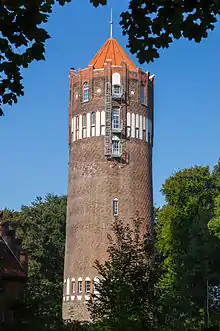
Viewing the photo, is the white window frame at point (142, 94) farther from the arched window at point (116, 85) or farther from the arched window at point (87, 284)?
the arched window at point (87, 284)

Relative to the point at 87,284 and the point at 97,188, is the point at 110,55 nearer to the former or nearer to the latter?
the point at 97,188

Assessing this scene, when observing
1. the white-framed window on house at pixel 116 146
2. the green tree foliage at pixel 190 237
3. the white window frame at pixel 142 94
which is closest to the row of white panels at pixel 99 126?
the white-framed window on house at pixel 116 146

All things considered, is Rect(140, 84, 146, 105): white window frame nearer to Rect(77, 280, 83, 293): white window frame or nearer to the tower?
the tower

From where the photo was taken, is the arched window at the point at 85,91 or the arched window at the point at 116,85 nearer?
the arched window at the point at 116,85

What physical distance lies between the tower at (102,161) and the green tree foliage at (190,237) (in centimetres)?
430

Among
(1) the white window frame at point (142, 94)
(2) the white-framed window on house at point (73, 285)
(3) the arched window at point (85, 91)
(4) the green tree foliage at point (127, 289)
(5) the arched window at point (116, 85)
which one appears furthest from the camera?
(1) the white window frame at point (142, 94)

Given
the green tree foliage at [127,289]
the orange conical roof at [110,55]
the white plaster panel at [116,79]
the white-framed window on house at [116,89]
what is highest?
the orange conical roof at [110,55]

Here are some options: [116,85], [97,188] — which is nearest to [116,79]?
[116,85]

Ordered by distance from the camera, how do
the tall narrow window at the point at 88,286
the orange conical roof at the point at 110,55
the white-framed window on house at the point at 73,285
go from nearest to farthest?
1. the tall narrow window at the point at 88,286
2. the white-framed window on house at the point at 73,285
3. the orange conical roof at the point at 110,55

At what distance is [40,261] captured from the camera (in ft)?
196

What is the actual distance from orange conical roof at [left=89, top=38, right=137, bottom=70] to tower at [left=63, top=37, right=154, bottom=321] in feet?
0.57

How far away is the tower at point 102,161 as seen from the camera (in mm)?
46594

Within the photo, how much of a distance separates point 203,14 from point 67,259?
42190mm

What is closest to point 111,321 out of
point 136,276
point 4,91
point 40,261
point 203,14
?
point 136,276
